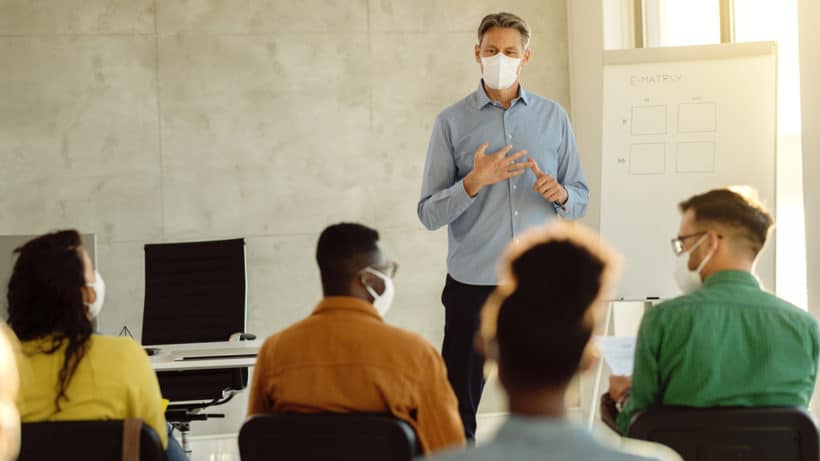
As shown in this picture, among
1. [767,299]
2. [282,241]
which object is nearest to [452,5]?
[282,241]

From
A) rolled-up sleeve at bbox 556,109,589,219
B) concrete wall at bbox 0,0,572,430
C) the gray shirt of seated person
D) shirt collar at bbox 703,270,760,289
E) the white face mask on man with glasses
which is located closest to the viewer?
the gray shirt of seated person

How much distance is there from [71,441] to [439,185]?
197cm

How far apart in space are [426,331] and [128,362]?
3923mm

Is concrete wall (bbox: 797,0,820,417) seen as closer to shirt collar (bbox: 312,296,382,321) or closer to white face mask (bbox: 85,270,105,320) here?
shirt collar (bbox: 312,296,382,321)

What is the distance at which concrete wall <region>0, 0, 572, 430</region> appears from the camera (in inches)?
242

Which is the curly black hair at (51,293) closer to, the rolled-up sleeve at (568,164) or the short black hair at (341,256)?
the short black hair at (341,256)

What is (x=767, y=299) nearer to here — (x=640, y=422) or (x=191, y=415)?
(x=640, y=422)

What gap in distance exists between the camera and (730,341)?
2426 mm

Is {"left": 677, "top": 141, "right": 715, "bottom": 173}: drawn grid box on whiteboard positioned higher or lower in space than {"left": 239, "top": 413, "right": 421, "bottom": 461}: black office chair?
higher

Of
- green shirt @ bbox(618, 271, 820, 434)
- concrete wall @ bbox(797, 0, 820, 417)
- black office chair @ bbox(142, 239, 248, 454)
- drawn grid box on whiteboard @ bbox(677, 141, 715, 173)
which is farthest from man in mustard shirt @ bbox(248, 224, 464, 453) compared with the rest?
black office chair @ bbox(142, 239, 248, 454)

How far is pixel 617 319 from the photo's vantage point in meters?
5.83

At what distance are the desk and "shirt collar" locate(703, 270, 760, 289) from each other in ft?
6.20

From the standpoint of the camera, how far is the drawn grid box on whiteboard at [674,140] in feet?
13.7

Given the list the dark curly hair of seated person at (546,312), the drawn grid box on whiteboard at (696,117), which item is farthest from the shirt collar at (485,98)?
the dark curly hair of seated person at (546,312)
